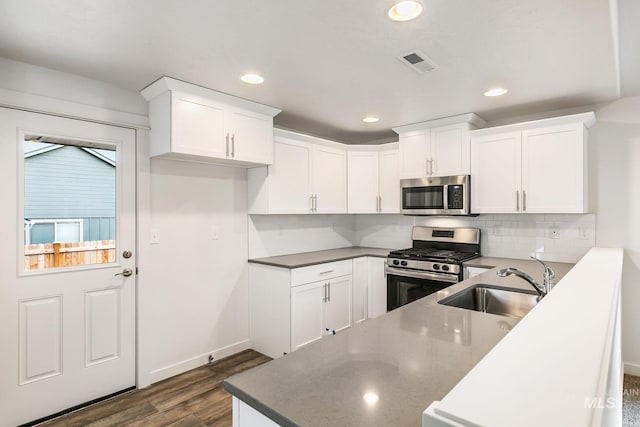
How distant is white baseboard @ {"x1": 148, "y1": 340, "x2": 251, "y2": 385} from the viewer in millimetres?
2836

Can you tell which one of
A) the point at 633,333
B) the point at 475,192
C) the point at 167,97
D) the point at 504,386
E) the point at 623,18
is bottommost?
the point at 633,333

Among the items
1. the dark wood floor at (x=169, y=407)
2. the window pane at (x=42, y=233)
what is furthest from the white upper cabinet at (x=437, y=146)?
the window pane at (x=42, y=233)

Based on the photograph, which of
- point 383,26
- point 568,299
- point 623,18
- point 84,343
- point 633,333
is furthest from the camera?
point 633,333

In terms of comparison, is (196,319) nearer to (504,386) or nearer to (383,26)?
(383,26)

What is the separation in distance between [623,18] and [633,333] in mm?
2607

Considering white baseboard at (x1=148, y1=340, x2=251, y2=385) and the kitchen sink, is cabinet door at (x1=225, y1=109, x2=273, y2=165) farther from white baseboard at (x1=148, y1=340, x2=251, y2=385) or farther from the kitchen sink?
the kitchen sink

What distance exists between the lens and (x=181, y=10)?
1.67 m

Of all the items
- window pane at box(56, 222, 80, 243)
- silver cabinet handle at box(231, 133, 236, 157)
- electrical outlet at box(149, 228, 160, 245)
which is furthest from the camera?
silver cabinet handle at box(231, 133, 236, 157)

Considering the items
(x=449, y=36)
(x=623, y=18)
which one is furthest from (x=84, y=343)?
(x=623, y=18)

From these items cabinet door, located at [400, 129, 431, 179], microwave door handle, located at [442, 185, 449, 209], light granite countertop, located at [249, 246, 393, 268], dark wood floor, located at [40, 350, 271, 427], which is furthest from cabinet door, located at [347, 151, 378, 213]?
dark wood floor, located at [40, 350, 271, 427]

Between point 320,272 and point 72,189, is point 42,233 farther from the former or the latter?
point 320,272

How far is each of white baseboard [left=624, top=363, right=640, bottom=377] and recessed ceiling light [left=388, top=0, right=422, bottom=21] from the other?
3455 mm

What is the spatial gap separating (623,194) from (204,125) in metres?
3.63

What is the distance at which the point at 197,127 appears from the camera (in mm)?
2674
